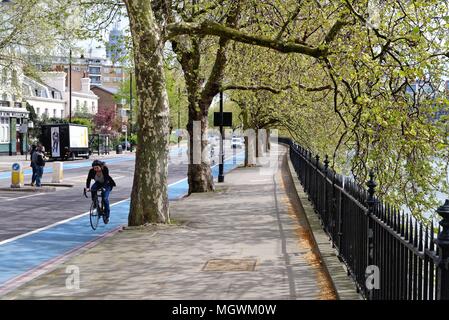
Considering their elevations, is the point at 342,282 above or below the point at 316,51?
below

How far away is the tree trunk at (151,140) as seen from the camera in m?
15.3

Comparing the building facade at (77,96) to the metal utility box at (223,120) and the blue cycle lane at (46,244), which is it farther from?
the blue cycle lane at (46,244)

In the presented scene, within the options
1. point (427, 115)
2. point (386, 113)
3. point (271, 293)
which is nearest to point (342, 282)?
point (271, 293)

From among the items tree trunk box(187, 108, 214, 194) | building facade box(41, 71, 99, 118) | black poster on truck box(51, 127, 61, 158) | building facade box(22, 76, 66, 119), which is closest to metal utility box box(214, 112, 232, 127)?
tree trunk box(187, 108, 214, 194)

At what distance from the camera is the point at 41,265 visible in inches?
456

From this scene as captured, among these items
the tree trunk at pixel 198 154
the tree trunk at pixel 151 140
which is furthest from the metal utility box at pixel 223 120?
the tree trunk at pixel 151 140

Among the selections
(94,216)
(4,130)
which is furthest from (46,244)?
(4,130)

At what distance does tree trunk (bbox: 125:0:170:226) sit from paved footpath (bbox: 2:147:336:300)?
21.8 inches

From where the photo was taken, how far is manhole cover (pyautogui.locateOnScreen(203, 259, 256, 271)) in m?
10.5

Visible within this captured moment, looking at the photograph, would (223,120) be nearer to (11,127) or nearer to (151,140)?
(151,140)

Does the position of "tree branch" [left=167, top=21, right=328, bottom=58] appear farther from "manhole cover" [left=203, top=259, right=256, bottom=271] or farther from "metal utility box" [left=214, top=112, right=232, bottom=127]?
"metal utility box" [left=214, top=112, right=232, bottom=127]

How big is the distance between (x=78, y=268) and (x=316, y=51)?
7.06 m

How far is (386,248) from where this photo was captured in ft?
21.3

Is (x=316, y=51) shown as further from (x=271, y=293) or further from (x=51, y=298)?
(x=51, y=298)
